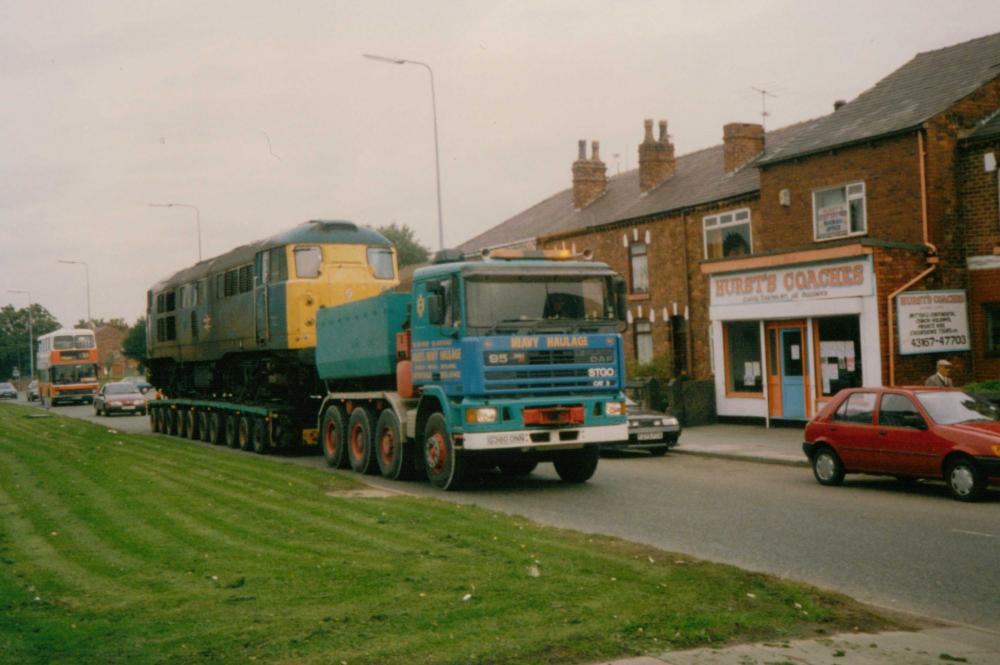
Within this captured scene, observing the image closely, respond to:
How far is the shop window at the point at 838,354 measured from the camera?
82.9 feet

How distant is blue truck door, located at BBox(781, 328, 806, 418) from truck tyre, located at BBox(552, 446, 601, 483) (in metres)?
11.3

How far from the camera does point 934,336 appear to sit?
24.4 metres

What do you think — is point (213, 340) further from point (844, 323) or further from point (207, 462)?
point (844, 323)

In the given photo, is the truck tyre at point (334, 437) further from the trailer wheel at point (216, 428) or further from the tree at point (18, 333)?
the tree at point (18, 333)

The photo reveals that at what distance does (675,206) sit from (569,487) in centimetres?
1906

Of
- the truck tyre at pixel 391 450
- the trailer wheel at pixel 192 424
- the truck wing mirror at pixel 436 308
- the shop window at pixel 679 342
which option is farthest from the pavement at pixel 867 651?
the shop window at pixel 679 342

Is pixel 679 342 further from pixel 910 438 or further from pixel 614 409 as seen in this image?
pixel 910 438

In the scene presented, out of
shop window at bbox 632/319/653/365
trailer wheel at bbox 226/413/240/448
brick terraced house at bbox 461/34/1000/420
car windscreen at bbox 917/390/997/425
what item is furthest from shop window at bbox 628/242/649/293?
car windscreen at bbox 917/390/997/425

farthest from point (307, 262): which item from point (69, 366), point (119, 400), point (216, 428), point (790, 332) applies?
point (69, 366)

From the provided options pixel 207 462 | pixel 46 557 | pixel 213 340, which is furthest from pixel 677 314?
pixel 46 557

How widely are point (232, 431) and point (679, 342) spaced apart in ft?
48.1

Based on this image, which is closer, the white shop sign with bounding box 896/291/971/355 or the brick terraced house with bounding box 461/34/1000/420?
the white shop sign with bounding box 896/291/971/355

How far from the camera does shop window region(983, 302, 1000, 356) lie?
81.8 ft

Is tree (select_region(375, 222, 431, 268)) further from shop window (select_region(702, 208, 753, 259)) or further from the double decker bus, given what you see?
shop window (select_region(702, 208, 753, 259))
